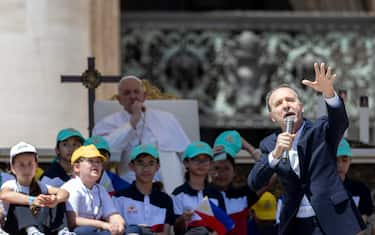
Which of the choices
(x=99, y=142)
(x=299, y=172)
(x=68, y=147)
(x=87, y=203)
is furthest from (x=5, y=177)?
(x=299, y=172)

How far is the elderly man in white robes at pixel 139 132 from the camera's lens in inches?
553

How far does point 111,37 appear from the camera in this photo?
19.8m

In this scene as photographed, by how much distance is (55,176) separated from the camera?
13062mm

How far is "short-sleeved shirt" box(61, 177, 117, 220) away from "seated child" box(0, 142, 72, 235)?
160mm

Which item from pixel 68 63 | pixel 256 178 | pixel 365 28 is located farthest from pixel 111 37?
pixel 256 178

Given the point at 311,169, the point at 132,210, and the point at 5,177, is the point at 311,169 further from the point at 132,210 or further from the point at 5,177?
the point at 5,177

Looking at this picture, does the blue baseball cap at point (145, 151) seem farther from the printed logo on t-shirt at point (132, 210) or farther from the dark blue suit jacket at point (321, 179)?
the dark blue suit jacket at point (321, 179)

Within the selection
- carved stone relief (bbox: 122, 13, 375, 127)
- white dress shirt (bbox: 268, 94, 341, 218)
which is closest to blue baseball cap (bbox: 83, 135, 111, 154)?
white dress shirt (bbox: 268, 94, 341, 218)

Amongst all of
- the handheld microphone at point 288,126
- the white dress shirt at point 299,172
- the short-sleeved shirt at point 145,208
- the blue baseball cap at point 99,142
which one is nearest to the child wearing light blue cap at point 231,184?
the short-sleeved shirt at point 145,208

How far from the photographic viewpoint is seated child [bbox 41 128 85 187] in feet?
42.9

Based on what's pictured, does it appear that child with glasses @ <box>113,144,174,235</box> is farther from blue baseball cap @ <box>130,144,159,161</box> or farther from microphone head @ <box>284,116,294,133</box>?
microphone head @ <box>284,116,294,133</box>

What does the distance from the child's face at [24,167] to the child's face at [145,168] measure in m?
0.97

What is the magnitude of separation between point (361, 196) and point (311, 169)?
2.36m

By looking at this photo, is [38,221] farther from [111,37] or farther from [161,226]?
[111,37]
